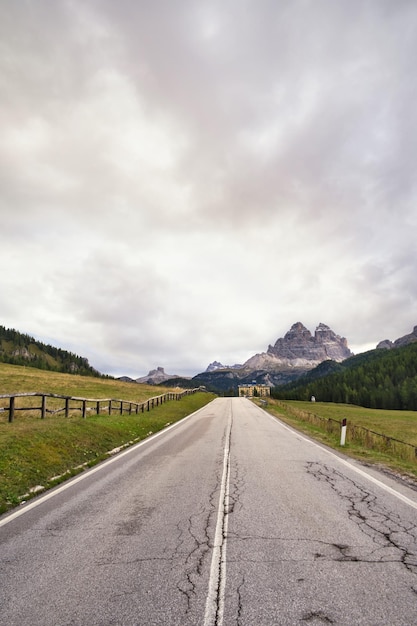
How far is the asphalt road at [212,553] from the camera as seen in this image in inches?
153

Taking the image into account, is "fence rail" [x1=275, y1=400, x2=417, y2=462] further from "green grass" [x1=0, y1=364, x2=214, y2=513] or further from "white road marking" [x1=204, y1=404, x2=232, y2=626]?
"green grass" [x1=0, y1=364, x2=214, y2=513]

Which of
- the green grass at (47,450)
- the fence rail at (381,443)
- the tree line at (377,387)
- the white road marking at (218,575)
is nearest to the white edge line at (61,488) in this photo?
the green grass at (47,450)

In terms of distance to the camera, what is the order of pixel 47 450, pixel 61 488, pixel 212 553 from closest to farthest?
pixel 212 553 < pixel 61 488 < pixel 47 450

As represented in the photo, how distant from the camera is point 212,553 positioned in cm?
529

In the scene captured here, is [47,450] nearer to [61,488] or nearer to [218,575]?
[61,488]

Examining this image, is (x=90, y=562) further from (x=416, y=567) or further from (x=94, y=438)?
(x=94, y=438)

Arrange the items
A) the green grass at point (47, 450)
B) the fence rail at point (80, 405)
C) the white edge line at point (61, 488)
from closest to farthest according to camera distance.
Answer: the white edge line at point (61, 488), the green grass at point (47, 450), the fence rail at point (80, 405)

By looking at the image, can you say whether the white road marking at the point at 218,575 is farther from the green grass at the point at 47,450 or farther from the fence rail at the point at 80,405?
the fence rail at the point at 80,405

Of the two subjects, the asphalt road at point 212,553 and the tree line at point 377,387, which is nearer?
the asphalt road at point 212,553

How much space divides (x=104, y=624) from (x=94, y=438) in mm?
12658

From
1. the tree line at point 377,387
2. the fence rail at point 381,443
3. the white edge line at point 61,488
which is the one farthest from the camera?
the tree line at point 377,387

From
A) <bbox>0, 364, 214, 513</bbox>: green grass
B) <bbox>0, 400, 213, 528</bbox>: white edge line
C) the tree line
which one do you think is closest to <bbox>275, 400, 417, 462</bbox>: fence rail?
<bbox>0, 400, 213, 528</bbox>: white edge line

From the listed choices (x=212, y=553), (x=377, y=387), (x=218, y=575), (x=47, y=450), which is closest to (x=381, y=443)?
(x=47, y=450)

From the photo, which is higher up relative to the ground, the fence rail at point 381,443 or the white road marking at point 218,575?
the white road marking at point 218,575
